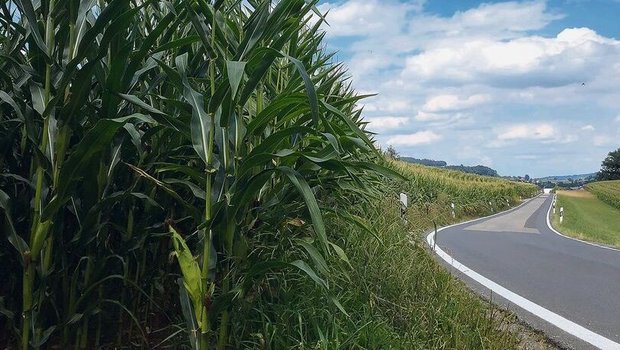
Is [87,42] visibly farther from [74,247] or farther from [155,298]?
[155,298]

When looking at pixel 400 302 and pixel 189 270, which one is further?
pixel 400 302

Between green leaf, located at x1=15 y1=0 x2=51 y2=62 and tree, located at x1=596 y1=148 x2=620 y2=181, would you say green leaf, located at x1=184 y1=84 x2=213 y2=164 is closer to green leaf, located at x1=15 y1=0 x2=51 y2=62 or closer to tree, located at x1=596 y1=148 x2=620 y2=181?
green leaf, located at x1=15 y1=0 x2=51 y2=62

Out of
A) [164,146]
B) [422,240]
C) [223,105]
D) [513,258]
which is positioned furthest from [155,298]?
[513,258]

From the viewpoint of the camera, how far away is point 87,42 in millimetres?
2123

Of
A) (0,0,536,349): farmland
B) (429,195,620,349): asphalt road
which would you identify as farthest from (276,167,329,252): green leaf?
(429,195,620,349): asphalt road

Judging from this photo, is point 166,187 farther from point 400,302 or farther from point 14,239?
point 400,302

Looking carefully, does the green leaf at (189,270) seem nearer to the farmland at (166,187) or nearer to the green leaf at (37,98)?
the farmland at (166,187)

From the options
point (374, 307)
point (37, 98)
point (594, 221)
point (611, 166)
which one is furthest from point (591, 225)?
point (611, 166)

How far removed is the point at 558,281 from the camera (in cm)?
726

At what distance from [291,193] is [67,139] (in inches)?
38.7

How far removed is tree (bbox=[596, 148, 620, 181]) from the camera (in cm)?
11044

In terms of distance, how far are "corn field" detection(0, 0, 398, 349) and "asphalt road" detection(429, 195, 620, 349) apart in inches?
115

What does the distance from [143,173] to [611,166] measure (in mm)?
126261

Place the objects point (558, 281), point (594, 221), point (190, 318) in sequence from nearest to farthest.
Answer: point (190, 318) < point (558, 281) < point (594, 221)
